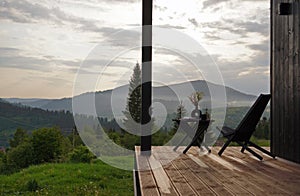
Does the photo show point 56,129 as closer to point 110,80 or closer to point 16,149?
point 16,149

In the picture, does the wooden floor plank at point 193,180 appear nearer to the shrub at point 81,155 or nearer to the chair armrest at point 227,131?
the chair armrest at point 227,131

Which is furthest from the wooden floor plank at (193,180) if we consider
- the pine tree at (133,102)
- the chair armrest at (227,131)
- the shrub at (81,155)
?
the shrub at (81,155)

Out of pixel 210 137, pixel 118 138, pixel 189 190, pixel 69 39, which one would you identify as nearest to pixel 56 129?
pixel 118 138

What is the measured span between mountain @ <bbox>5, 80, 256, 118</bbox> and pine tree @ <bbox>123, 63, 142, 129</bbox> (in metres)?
0.08

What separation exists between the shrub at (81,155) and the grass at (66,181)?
0.07 m

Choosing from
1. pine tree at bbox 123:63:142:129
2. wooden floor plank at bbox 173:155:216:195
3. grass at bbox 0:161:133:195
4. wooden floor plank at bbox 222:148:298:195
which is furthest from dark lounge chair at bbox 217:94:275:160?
grass at bbox 0:161:133:195

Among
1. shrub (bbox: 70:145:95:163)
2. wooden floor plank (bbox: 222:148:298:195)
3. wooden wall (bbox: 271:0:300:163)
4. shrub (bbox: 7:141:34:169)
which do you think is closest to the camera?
wooden floor plank (bbox: 222:148:298:195)

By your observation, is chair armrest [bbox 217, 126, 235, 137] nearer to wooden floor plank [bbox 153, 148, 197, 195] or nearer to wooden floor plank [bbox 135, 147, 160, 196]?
wooden floor plank [bbox 153, 148, 197, 195]

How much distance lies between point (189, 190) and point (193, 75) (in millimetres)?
3673

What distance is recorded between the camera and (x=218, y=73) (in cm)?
617

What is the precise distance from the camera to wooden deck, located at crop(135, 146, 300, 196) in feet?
8.17

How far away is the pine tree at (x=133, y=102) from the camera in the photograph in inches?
216

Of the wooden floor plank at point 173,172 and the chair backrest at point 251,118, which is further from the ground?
the chair backrest at point 251,118

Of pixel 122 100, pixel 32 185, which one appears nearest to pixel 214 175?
pixel 122 100
